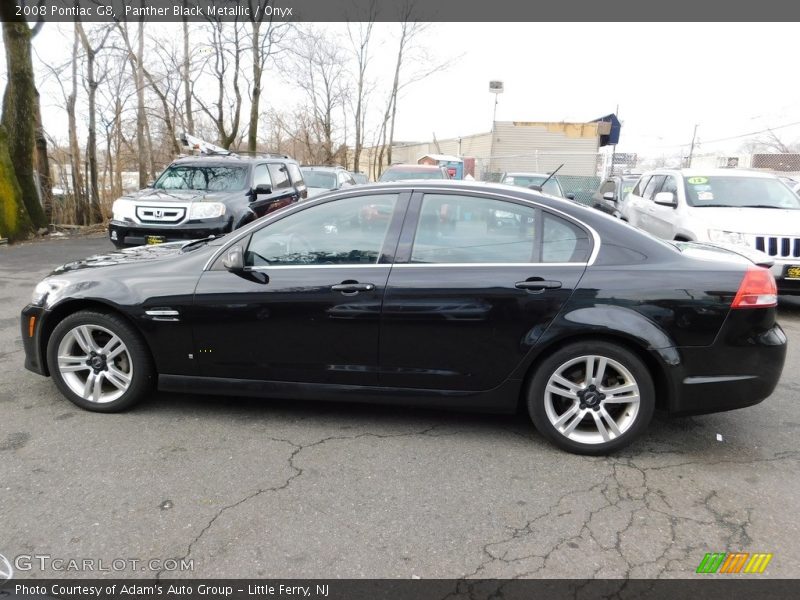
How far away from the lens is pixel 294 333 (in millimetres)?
3486

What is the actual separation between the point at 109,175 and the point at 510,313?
633 inches

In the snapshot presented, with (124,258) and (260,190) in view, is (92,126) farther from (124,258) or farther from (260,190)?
(124,258)

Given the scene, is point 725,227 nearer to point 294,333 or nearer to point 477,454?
point 477,454

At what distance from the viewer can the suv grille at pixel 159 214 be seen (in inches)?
318

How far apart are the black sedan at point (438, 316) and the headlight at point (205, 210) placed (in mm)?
4409

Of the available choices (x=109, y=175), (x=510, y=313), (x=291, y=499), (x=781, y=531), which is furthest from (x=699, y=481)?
(x=109, y=175)

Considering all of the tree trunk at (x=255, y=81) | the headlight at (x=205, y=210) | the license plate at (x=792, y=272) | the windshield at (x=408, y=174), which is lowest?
A: the license plate at (x=792, y=272)

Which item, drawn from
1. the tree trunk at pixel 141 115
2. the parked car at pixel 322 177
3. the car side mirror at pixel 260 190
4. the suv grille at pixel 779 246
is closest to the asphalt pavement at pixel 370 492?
the suv grille at pixel 779 246

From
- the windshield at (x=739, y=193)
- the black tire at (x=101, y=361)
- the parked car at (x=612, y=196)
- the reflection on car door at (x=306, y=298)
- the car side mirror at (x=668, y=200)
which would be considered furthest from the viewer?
the parked car at (x=612, y=196)

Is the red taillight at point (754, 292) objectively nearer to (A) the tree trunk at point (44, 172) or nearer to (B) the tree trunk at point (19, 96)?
(B) the tree trunk at point (19, 96)

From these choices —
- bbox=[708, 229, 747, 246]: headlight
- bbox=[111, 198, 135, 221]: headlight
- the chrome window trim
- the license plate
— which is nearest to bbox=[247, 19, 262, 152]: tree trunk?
bbox=[111, 198, 135, 221]: headlight

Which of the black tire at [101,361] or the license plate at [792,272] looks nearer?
the black tire at [101,361]

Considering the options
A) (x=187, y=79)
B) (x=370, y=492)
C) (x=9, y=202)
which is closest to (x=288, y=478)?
(x=370, y=492)

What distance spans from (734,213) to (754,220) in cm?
31
